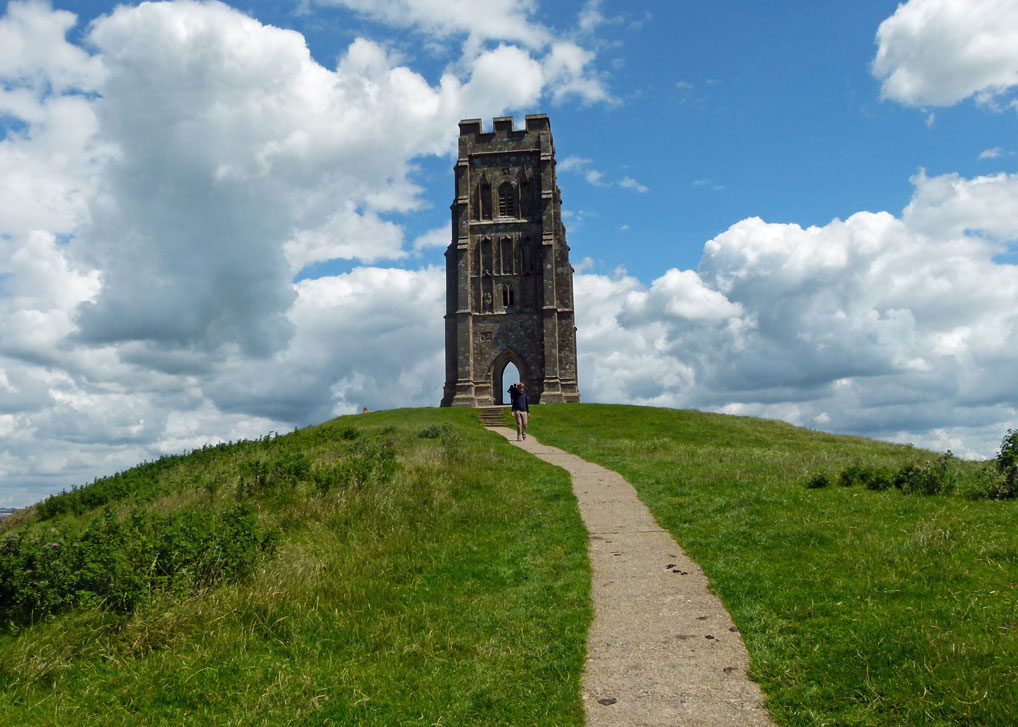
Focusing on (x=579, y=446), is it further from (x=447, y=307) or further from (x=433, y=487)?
(x=447, y=307)

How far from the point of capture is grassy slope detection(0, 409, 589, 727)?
5496mm

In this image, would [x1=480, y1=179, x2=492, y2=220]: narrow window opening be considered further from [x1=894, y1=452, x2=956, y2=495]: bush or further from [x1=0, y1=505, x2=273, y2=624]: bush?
[x1=0, y1=505, x2=273, y2=624]: bush

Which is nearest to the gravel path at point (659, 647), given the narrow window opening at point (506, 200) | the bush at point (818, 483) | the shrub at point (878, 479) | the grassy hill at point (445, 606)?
the grassy hill at point (445, 606)

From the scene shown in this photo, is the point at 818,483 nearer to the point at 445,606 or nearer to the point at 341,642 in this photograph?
the point at 445,606

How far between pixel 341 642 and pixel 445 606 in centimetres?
134

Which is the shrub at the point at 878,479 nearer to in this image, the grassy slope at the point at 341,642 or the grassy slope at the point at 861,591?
the grassy slope at the point at 861,591

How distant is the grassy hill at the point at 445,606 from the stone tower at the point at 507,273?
36.4 meters

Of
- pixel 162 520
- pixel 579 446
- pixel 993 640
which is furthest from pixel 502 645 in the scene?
pixel 579 446

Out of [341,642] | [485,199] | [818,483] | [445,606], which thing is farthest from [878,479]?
[485,199]

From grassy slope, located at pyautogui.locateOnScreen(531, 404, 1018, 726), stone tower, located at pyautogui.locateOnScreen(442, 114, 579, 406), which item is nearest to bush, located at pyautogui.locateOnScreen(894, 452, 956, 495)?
grassy slope, located at pyautogui.locateOnScreen(531, 404, 1018, 726)

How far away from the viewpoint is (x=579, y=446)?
25500mm

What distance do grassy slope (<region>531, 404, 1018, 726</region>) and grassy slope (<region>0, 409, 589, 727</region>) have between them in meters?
1.80

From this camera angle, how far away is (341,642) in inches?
263

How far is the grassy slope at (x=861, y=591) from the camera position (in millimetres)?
5152
